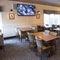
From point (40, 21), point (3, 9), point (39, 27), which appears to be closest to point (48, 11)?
point (40, 21)

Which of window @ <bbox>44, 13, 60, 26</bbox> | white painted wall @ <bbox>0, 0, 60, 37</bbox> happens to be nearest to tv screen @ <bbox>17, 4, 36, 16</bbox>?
white painted wall @ <bbox>0, 0, 60, 37</bbox>

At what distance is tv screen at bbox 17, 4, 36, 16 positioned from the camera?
657 centimetres

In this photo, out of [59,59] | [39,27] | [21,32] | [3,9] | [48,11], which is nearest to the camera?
[59,59]

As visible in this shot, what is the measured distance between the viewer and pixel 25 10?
269 inches

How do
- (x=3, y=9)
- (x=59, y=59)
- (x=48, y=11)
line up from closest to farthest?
1. (x=59, y=59)
2. (x=3, y=9)
3. (x=48, y=11)

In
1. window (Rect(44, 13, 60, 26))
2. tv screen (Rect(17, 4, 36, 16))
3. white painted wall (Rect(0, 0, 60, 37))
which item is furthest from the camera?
window (Rect(44, 13, 60, 26))

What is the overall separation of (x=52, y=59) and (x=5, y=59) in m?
1.84

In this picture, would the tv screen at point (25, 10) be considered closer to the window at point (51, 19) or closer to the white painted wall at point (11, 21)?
the white painted wall at point (11, 21)

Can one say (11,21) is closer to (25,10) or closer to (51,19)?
(25,10)

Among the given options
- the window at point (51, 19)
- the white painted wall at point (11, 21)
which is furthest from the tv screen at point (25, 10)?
the window at point (51, 19)

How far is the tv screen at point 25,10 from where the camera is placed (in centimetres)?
657

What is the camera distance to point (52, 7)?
903cm

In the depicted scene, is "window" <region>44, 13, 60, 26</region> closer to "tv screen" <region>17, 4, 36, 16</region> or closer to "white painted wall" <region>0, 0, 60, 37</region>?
"white painted wall" <region>0, 0, 60, 37</region>

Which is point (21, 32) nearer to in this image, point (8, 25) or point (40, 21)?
point (8, 25)
